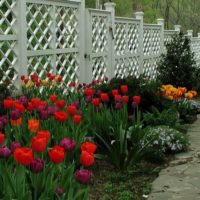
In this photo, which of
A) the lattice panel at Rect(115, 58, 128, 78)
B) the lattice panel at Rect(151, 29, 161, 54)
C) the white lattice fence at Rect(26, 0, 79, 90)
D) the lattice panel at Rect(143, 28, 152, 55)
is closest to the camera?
the white lattice fence at Rect(26, 0, 79, 90)

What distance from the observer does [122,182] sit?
14.2 feet

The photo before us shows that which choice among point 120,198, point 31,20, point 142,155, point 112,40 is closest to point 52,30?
point 31,20

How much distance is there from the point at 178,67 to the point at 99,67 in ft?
10.3

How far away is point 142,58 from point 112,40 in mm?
2247

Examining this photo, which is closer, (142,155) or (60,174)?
(60,174)

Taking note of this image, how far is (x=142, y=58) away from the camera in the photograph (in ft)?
39.0

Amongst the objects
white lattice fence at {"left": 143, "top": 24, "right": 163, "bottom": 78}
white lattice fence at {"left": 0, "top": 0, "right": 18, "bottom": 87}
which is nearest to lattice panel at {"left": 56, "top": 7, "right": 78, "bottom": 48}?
white lattice fence at {"left": 0, "top": 0, "right": 18, "bottom": 87}

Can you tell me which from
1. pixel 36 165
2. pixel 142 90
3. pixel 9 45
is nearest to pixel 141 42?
pixel 142 90

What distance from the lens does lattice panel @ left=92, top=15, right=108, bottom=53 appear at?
888 centimetres

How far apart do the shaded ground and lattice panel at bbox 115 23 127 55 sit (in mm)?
5654

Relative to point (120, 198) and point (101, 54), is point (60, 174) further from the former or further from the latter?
point (101, 54)

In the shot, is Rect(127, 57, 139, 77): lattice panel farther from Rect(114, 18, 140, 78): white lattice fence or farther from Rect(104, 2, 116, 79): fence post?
Rect(104, 2, 116, 79): fence post

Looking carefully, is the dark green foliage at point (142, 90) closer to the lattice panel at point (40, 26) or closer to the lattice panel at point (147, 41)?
the lattice panel at point (40, 26)

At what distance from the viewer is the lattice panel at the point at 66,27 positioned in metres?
7.62
